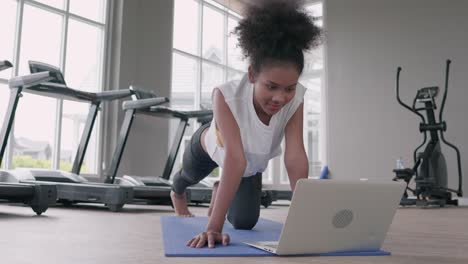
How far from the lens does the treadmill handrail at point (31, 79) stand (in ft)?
9.81

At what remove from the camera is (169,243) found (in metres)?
1.44

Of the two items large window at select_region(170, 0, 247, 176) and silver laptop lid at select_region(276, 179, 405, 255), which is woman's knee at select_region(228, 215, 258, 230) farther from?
large window at select_region(170, 0, 247, 176)

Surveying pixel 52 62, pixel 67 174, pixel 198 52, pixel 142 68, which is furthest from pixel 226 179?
pixel 198 52

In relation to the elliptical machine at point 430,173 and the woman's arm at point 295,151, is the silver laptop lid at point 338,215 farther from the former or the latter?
the elliptical machine at point 430,173

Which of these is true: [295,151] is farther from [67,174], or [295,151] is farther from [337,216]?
[67,174]

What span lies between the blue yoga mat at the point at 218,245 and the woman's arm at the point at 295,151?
0.87ft

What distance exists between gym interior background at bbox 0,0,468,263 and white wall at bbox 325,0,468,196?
0.01m

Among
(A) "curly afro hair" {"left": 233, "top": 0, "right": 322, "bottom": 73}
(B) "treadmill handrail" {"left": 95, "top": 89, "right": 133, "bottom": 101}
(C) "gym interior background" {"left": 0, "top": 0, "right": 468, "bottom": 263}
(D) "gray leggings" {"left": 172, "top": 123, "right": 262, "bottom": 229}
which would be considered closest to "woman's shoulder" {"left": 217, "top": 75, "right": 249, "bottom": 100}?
(A) "curly afro hair" {"left": 233, "top": 0, "right": 322, "bottom": 73}

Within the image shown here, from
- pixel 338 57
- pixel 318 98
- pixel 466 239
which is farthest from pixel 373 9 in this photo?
pixel 466 239

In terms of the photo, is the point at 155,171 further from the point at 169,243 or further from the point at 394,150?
the point at 169,243

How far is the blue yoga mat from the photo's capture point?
1252 mm

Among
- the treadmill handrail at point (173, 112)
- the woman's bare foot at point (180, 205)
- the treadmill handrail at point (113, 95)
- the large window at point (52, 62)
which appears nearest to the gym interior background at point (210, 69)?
the large window at point (52, 62)

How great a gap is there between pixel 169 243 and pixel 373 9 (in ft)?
20.9

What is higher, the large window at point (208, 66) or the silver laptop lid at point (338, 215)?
the large window at point (208, 66)
